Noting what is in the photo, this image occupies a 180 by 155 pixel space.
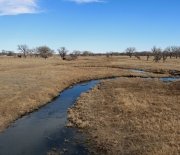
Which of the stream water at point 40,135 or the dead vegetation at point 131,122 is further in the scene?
the stream water at point 40,135

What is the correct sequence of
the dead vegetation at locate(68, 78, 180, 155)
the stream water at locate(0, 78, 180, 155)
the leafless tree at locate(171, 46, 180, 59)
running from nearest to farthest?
the dead vegetation at locate(68, 78, 180, 155)
the stream water at locate(0, 78, 180, 155)
the leafless tree at locate(171, 46, 180, 59)

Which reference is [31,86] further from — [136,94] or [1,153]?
[1,153]

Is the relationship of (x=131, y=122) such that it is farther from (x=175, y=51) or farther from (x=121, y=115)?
(x=175, y=51)

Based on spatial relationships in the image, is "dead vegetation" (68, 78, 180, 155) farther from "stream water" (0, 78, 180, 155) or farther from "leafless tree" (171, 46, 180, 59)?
"leafless tree" (171, 46, 180, 59)

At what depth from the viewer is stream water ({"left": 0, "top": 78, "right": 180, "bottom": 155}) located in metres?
13.8

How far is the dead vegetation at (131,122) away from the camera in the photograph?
44.0 ft

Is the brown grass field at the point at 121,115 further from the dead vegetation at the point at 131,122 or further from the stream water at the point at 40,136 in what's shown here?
the stream water at the point at 40,136

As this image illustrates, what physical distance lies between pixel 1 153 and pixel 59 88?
72.5 ft

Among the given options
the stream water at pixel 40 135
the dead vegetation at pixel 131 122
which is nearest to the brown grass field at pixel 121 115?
the dead vegetation at pixel 131 122

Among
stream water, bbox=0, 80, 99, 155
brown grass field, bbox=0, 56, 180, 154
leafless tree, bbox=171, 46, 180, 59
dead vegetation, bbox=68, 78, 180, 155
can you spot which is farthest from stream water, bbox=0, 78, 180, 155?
leafless tree, bbox=171, 46, 180, 59

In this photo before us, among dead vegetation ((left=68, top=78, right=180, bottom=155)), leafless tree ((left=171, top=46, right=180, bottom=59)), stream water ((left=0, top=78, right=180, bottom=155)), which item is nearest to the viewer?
dead vegetation ((left=68, top=78, right=180, bottom=155))

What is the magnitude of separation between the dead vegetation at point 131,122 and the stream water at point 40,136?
1381 millimetres

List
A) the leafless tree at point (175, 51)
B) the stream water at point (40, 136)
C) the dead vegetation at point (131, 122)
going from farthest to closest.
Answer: the leafless tree at point (175, 51) < the stream water at point (40, 136) < the dead vegetation at point (131, 122)

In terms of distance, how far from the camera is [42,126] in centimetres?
1844
